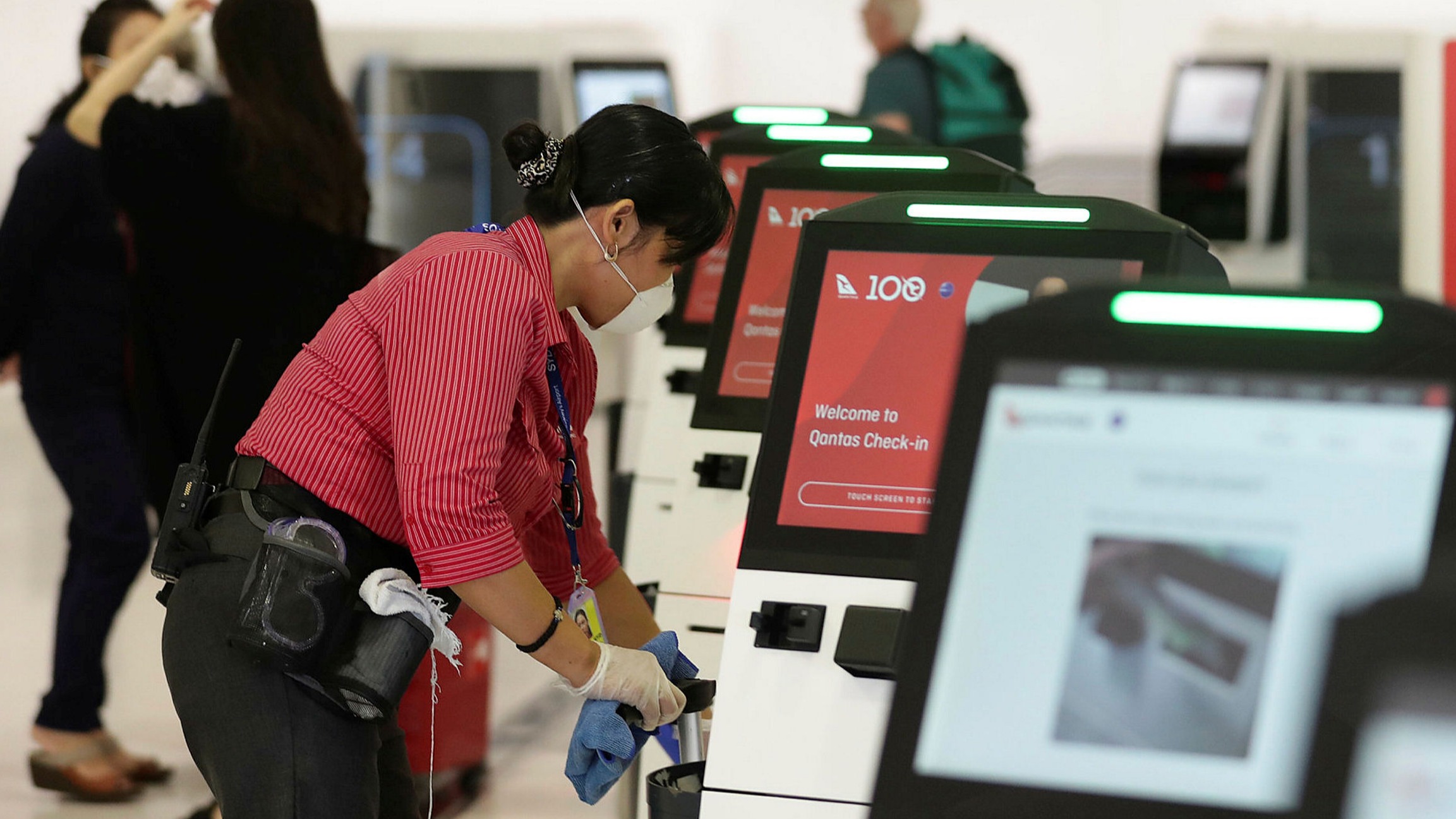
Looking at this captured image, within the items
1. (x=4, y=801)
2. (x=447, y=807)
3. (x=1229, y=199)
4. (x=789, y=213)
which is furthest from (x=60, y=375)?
(x=1229, y=199)

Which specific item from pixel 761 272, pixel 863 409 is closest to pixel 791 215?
pixel 761 272

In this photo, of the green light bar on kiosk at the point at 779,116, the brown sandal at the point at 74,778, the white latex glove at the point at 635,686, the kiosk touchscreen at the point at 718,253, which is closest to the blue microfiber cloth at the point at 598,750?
the white latex glove at the point at 635,686

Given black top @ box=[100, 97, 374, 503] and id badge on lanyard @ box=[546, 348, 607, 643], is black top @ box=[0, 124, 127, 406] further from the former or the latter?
id badge on lanyard @ box=[546, 348, 607, 643]

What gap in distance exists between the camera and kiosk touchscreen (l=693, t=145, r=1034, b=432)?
7.49 ft

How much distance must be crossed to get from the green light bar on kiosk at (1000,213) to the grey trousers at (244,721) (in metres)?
0.78

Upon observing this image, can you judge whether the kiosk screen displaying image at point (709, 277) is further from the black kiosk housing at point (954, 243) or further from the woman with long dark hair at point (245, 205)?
the black kiosk housing at point (954, 243)

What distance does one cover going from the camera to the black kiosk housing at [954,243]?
1477 millimetres

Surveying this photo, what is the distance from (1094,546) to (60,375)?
9.06 ft

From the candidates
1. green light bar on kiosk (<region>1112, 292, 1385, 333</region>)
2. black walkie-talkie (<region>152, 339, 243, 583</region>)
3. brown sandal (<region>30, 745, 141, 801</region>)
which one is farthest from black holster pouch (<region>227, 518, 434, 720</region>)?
brown sandal (<region>30, 745, 141, 801</region>)

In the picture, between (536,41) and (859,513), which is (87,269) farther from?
(536,41)

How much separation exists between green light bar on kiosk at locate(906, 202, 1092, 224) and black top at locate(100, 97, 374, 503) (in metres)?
1.40

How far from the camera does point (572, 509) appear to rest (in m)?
1.72

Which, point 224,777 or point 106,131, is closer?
point 224,777

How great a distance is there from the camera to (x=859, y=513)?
1.46 meters
